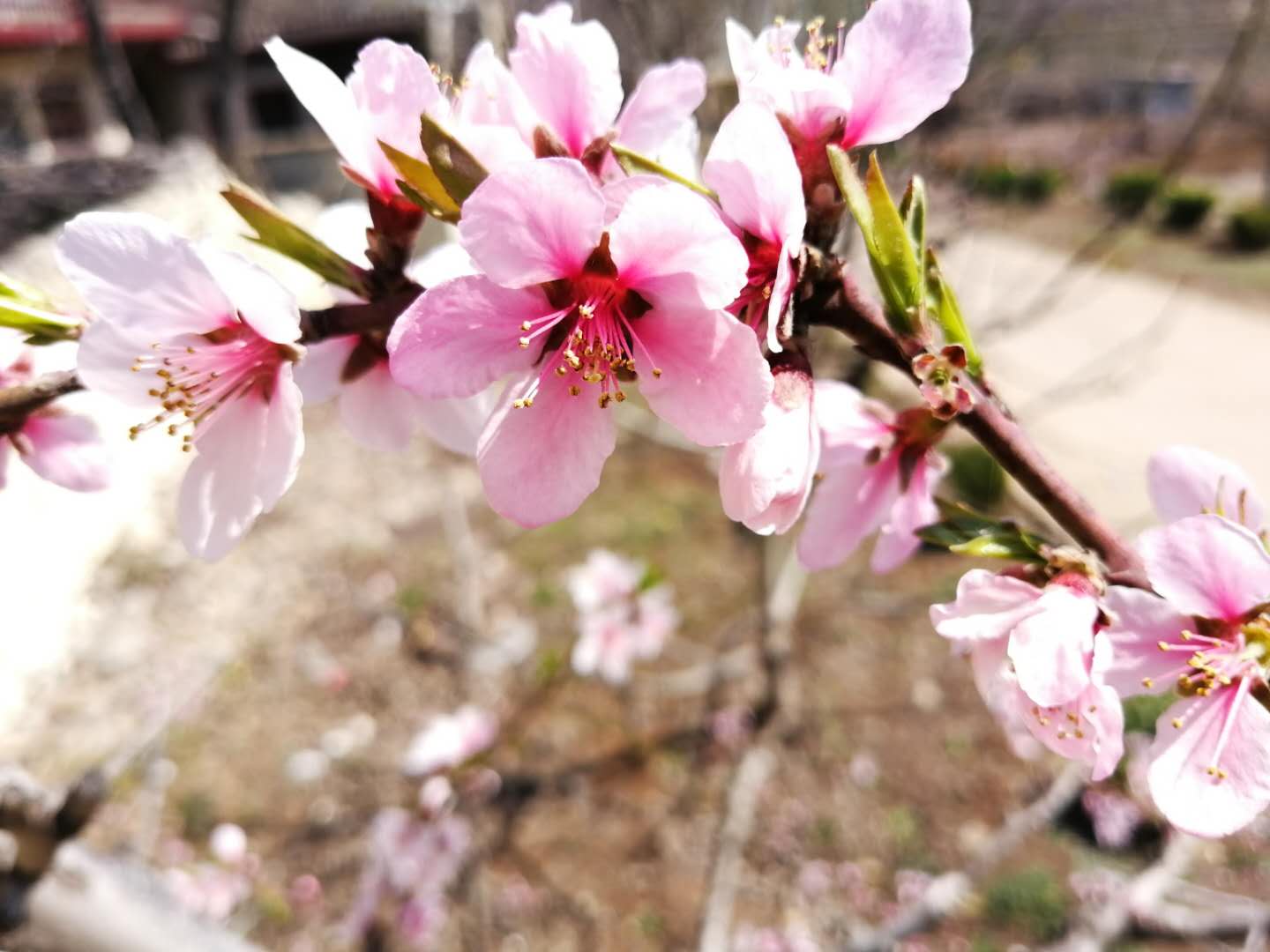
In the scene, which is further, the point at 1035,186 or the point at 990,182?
the point at 1035,186

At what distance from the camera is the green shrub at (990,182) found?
4.50 metres

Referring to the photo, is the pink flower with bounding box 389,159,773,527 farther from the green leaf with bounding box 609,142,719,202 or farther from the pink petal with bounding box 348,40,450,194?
the pink petal with bounding box 348,40,450,194

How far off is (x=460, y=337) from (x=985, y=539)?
0.45 metres

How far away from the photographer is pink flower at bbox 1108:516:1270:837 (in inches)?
24.5

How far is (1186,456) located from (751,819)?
123 inches

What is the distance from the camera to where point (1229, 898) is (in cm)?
259

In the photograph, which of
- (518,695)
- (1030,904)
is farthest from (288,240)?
(518,695)

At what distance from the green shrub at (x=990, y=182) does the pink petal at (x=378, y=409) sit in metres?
Result: 3.73

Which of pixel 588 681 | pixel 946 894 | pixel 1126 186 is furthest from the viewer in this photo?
pixel 1126 186

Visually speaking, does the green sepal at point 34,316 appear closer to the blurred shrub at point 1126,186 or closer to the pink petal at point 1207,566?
the pink petal at point 1207,566

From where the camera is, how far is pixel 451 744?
2.74 meters

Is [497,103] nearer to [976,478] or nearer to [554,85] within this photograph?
[554,85]

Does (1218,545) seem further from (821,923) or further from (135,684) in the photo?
(135,684)

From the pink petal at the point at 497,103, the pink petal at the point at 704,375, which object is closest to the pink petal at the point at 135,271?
the pink petal at the point at 497,103
